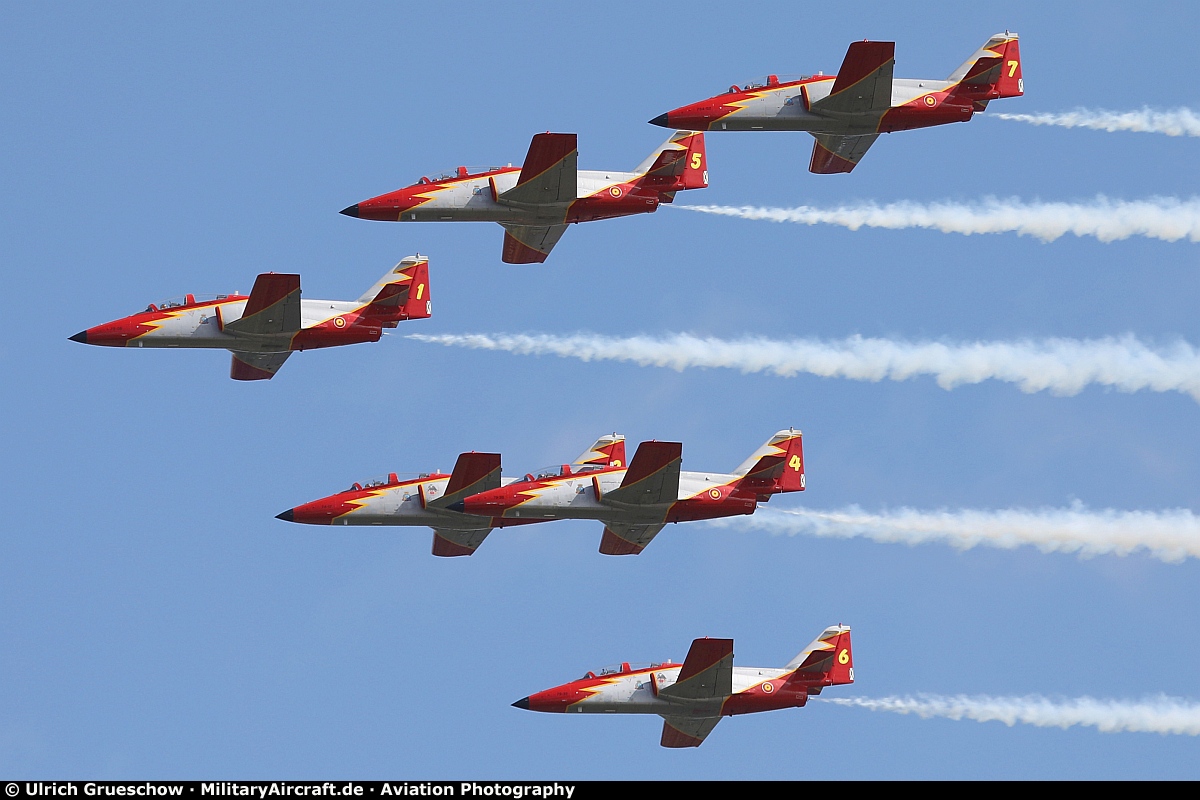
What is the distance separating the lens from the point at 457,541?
9425 cm

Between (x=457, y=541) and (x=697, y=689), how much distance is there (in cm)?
1167

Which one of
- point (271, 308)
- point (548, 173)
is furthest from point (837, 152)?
point (271, 308)

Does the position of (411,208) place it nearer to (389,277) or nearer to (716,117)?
(389,277)

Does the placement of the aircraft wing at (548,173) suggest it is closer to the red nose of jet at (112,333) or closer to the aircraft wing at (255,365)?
the aircraft wing at (255,365)

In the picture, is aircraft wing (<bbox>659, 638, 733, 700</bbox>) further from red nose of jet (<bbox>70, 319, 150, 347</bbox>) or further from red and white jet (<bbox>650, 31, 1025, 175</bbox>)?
red nose of jet (<bbox>70, 319, 150, 347</bbox>)

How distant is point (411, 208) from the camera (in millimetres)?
90688

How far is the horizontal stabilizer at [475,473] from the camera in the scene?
88938 mm

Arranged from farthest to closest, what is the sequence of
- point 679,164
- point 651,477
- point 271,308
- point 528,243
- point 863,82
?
point 528,243 → point 679,164 → point 271,308 → point 863,82 → point 651,477

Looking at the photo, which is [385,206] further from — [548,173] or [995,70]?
[995,70]

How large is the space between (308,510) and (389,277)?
→ 9.23 meters

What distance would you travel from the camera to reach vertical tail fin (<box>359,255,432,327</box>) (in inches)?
3639
